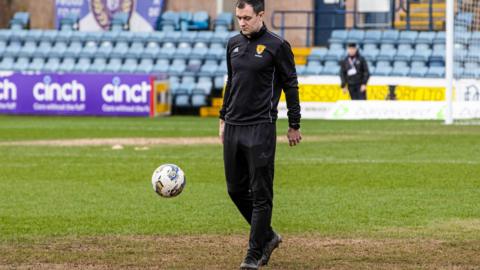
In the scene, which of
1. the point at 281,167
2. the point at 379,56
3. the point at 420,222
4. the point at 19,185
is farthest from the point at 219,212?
the point at 379,56

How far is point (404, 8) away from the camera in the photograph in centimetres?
3800

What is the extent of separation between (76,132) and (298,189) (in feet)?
41.0

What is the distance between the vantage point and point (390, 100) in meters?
32.6

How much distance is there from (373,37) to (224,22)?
5507 millimetres

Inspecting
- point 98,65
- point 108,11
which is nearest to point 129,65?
point 98,65

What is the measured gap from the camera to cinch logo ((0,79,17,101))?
35.8 metres

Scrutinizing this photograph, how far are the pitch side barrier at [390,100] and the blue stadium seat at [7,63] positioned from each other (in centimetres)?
1113

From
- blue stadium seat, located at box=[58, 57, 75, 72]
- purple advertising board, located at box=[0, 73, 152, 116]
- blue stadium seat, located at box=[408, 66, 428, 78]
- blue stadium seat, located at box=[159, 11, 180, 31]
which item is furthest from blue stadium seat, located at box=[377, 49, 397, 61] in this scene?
blue stadium seat, located at box=[58, 57, 75, 72]

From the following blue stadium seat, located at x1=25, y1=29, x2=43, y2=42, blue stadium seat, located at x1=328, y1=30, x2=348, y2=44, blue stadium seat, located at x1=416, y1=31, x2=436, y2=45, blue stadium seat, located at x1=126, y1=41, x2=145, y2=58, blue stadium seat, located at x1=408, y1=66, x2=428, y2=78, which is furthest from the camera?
blue stadium seat, located at x1=25, y1=29, x2=43, y2=42

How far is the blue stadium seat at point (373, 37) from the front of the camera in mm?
37062

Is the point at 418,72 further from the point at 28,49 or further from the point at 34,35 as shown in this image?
the point at 34,35

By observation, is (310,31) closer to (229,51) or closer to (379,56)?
(379,56)

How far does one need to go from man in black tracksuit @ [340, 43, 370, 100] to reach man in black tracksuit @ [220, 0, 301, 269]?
841 inches

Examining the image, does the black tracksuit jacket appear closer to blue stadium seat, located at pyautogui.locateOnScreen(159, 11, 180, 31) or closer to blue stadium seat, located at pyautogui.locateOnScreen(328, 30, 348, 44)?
blue stadium seat, located at pyautogui.locateOnScreen(328, 30, 348, 44)
